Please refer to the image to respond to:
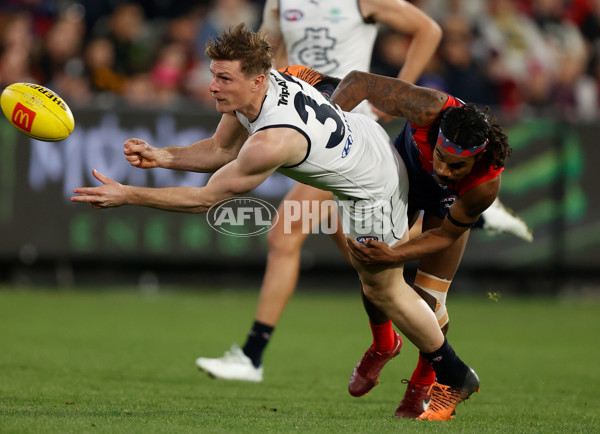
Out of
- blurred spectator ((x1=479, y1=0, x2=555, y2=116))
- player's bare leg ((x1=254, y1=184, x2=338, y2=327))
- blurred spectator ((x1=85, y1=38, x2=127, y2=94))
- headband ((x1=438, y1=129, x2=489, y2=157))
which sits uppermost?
blurred spectator ((x1=479, y1=0, x2=555, y2=116))

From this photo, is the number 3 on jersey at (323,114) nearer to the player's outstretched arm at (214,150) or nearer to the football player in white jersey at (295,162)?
the football player in white jersey at (295,162)

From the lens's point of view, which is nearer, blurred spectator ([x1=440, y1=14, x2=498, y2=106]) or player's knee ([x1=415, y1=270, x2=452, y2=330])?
player's knee ([x1=415, y1=270, x2=452, y2=330])

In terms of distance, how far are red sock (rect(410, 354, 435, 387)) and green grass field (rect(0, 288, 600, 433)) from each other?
0.76ft

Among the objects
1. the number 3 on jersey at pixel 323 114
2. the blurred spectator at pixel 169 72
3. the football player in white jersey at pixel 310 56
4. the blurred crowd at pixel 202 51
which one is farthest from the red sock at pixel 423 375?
the blurred spectator at pixel 169 72

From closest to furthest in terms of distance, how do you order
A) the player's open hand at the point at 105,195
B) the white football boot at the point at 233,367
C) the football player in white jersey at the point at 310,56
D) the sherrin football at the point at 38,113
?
the player's open hand at the point at 105,195 → the sherrin football at the point at 38,113 → the white football boot at the point at 233,367 → the football player in white jersey at the point at 310,56

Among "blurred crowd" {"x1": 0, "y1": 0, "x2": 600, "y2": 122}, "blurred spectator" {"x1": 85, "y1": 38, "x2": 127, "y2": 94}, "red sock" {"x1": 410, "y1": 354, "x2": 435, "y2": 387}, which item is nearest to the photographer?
"red sock" {"x1": 410, "y1": 354, "x2": 435, "y2": 387}

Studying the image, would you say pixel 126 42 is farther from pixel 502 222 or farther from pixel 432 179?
pixel 432 179

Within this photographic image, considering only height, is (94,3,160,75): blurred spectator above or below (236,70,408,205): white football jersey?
above

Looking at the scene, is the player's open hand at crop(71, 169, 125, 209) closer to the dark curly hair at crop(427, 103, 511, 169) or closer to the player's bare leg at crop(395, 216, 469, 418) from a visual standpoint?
the dark curly hair at crop(427, 103, 511, 169)

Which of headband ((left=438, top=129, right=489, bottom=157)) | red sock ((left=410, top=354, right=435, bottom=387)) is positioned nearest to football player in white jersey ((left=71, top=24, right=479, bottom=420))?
red sock ((left=410, top=354, right=435, bottom=387))

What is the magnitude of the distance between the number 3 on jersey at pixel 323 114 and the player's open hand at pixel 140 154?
2.67 ft

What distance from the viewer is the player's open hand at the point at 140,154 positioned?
4.93 metres

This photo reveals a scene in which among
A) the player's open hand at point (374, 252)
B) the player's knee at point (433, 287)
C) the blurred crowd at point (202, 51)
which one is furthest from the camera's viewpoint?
the blurred crowd at point (202, 51)

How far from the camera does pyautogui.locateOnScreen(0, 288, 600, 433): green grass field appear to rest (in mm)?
4898
